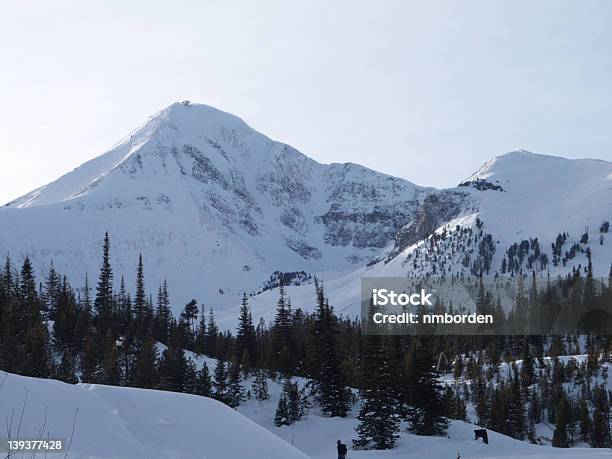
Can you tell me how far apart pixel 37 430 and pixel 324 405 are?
40.7 meters

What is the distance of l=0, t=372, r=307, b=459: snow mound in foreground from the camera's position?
11.8m

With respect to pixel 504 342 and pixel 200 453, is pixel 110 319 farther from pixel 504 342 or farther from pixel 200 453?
pixel 504 342

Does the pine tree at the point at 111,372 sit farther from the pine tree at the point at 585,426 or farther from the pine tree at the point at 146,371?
the pine tree at the point at 585,426

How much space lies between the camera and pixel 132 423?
13625mm

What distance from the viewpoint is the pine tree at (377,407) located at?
39.7 metres

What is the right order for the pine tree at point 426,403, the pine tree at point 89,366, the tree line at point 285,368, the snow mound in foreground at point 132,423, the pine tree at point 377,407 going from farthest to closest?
the pine tree at point 89,366 < the tree line at point 285,368 < the pine tree at point 426,403 < the pine tree at point 377,407 < the snow mound in foreground at point 132,423

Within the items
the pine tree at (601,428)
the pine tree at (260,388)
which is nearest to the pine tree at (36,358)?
the pine tree at (260,388)

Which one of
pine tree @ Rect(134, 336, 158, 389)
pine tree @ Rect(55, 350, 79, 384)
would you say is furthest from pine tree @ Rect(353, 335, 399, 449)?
pine tree @ Rect(55, 350, 79, 384)

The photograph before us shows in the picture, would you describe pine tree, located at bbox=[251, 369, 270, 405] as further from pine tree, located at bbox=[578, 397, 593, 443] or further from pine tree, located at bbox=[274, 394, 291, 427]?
pine tree, located at bbox=[578, 397, 593, 443]

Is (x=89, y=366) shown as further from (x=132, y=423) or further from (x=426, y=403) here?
(x=132, y=423)

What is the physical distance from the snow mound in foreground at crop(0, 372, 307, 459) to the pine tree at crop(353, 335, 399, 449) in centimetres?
2524

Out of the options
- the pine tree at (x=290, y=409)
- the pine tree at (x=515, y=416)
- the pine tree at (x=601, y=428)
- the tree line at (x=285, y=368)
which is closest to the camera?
the tree line at (x=285, y=368)

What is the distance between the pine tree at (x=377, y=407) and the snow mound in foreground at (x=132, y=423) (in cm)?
2524

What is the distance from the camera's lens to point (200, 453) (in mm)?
12984
